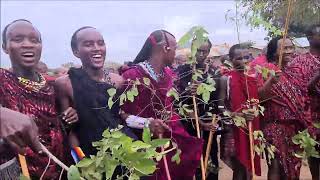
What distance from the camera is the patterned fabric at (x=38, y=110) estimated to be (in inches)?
119

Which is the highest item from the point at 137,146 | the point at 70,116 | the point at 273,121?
the point at 137,146

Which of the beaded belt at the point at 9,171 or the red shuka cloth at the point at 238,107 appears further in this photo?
the red shuka cloth at the point at 238,107

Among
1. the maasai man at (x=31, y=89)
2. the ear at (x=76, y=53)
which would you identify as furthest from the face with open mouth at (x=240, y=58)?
the maasai man at (x=31, y=89)

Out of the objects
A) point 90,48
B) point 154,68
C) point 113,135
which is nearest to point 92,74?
point 90,48

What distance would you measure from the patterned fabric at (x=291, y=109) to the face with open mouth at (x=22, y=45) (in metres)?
2.43

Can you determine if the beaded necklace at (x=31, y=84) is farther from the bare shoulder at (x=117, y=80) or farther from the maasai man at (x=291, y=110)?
the maasai man at (x=291, y=110)

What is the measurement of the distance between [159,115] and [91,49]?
2.21 ft

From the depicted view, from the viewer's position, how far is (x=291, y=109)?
4.92 metres

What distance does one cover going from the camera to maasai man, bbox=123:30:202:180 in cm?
403

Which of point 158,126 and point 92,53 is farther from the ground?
point 92,53

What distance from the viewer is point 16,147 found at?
171cm

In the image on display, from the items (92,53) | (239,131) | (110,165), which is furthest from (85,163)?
(239,131)

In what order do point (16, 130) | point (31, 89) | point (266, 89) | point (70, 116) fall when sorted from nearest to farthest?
point (16, 130) < point (31, 89) < point (70, 116) < point (266, 89)

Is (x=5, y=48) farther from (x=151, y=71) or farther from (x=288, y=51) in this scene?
(x=288, y=51)
